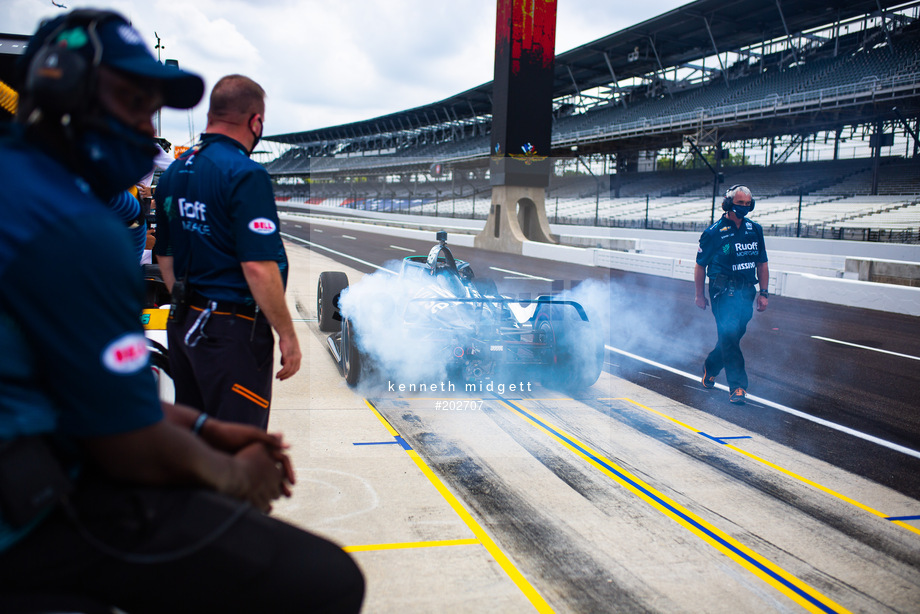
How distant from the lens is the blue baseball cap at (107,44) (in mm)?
1277

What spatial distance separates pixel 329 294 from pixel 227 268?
5304 mm

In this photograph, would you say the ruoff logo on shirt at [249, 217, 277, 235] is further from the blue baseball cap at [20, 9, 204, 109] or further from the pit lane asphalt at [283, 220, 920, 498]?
the pit lane asphalt at [283, 220, 920, 498]

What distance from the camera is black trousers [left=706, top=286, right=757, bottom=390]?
5.92 meters

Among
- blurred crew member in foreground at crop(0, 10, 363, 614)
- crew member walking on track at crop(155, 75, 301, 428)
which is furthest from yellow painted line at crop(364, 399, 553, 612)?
blurred crew member in foreground at crop(0, 10, 363, 614)

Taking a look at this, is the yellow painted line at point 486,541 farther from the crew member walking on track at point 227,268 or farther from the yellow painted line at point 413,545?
the crew member walking on track at point 227,268

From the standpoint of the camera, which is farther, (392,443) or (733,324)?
(733,324)

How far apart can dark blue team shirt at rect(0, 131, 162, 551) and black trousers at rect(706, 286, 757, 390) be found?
5598mm

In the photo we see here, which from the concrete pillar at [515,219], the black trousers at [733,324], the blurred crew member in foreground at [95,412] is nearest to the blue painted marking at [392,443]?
the blurred crew member in foreground at [95,412]

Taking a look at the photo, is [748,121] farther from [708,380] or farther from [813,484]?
[813,484]

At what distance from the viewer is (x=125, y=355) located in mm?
1234

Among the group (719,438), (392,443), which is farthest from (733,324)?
(392,443)

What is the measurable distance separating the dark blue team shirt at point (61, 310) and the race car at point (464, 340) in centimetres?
420

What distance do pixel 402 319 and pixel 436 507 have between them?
2319mm

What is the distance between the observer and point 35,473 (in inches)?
46.3
